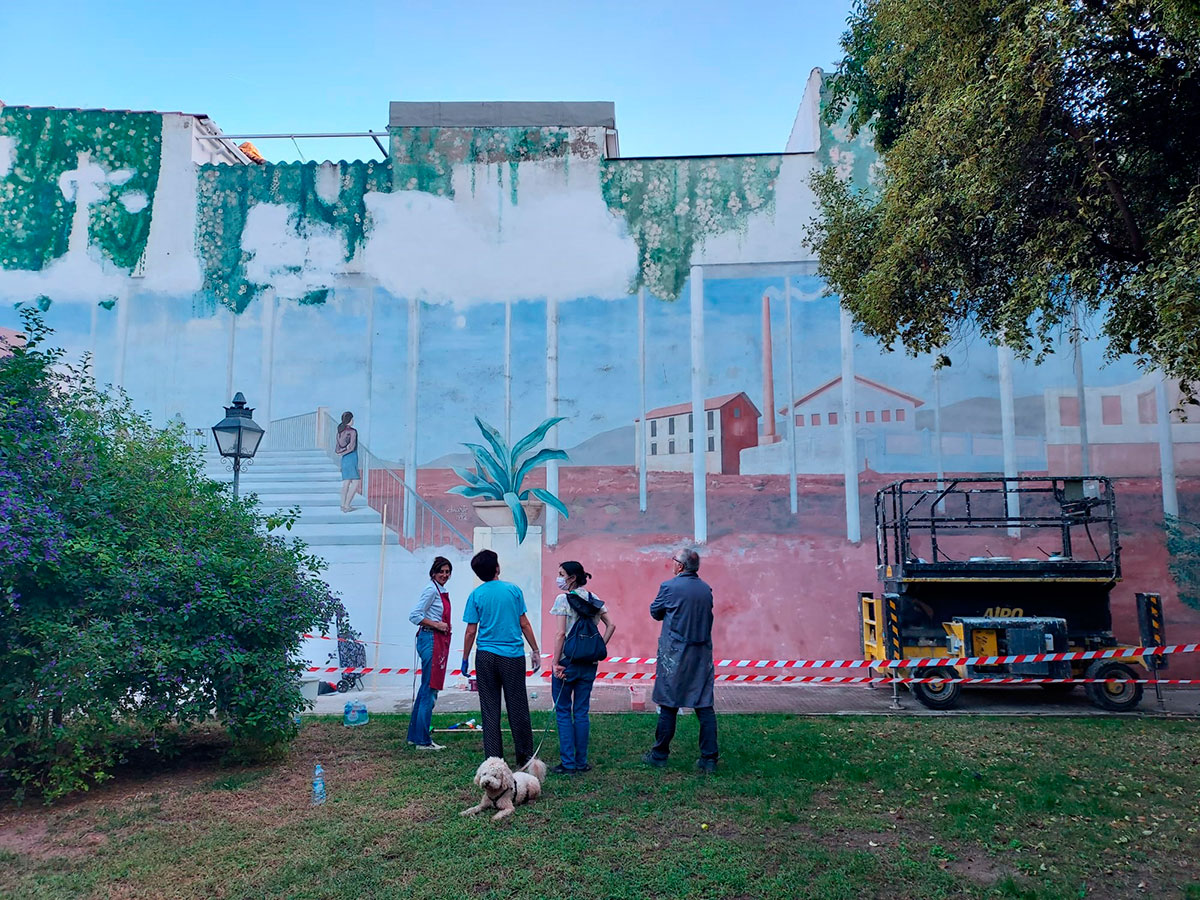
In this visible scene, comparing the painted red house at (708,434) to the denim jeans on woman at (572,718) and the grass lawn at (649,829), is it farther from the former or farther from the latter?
the denim jeans on woman at (572,718)

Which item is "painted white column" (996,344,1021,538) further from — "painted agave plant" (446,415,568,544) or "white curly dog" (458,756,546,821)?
"white curly dog" (458,756,546,821)

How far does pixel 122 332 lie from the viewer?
50.3 feet

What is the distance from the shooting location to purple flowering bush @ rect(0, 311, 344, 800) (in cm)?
610

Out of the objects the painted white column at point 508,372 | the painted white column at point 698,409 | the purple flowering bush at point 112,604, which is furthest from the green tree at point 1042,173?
the painted white column at point 508,372

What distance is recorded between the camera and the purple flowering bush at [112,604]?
240 inches

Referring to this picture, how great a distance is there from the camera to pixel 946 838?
5289 millimetres

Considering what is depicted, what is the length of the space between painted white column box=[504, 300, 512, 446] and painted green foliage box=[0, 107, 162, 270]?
639cm

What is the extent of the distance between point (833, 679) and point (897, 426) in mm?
4386

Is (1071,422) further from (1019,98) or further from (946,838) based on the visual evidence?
(946,838)

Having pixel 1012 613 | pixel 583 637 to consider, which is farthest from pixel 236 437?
pixel 1012 613

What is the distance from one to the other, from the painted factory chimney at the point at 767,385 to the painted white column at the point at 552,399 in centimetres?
340

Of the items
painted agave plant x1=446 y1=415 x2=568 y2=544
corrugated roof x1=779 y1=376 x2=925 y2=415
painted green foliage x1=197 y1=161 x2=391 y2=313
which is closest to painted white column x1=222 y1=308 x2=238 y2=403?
painted green foliage x1=197 y1=161 x2=391 y2=313

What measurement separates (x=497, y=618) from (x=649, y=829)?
1894 millimetres

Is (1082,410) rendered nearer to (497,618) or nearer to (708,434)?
(708,434)
